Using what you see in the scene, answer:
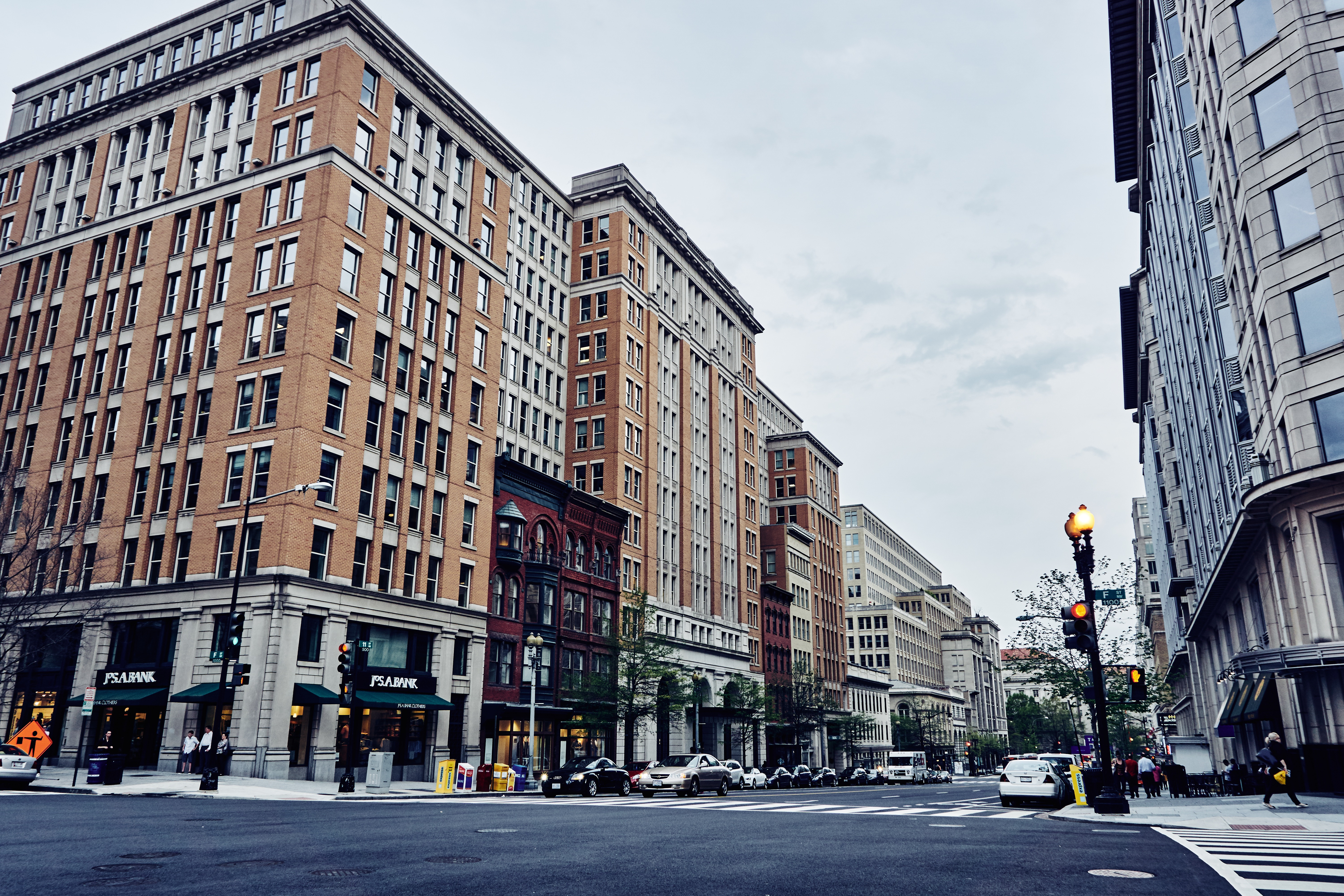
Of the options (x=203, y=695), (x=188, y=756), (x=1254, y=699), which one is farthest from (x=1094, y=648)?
(x=188, y=756)

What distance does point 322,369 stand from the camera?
42.6 metres

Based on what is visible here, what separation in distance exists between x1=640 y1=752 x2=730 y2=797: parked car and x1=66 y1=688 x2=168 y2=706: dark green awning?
22.2 metres

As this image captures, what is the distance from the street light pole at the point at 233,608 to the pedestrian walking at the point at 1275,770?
29496 millimetres

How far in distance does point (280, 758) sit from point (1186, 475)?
51677 millimetres

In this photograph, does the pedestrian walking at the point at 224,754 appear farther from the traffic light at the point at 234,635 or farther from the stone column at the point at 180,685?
the traffic light at the point at 234,635

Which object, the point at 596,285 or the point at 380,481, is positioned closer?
the point at 380,481

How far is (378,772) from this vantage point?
36062 mm

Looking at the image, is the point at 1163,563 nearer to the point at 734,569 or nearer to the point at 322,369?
the point at 734,569

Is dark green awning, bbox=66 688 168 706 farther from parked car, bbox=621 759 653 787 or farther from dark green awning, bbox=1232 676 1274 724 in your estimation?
dark green awning, bbox=1232 676 1274 724

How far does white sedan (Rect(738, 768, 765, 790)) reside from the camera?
53.1 metres

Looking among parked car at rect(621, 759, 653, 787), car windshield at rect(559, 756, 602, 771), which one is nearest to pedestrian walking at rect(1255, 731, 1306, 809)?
parked car at rect(621, 759, 653, 787)

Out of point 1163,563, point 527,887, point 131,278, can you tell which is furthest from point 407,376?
point 1163,563

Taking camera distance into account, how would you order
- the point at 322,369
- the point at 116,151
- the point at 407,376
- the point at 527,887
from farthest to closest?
the point at 116,151, the point at 407,376, the point at 322,369, the point at 527,887

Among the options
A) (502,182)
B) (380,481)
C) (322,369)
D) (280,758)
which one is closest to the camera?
(280,758)
